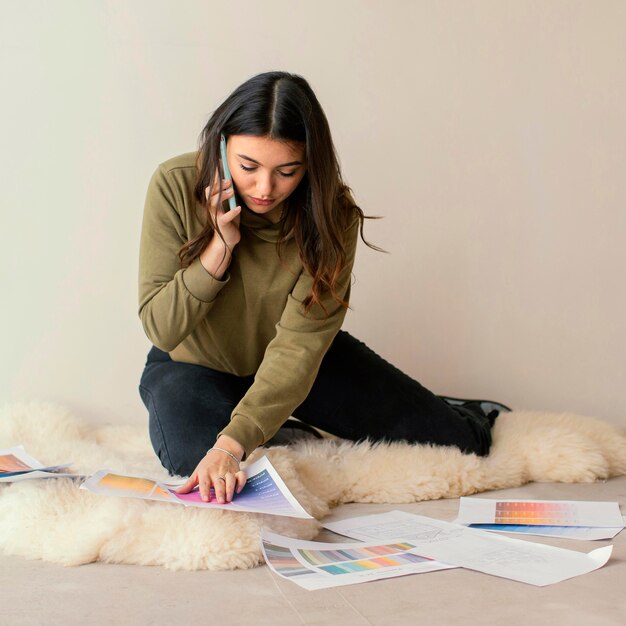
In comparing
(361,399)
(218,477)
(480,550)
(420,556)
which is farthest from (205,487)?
(361,399)

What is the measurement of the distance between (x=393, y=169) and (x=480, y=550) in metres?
1.52

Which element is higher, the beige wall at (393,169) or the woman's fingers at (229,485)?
the beige wall at (393,169)

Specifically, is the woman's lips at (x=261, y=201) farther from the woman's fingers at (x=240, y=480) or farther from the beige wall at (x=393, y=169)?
the beige wall at (x=393, y=169)

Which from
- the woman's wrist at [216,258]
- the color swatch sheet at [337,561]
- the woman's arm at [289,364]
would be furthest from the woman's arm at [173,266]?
the color swatch sheet at [337,561]

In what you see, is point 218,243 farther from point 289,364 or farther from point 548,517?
point 548,517

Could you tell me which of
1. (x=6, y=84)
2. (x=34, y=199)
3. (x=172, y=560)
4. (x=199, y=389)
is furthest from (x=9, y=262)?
(x=172, y=560)

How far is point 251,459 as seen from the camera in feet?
5.81

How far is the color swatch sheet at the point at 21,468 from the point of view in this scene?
1688mm

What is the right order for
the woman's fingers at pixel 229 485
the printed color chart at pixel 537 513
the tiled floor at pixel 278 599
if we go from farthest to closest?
the printed color chart at pixel 537 513 < the woman's fingers at pixel 229 485 < the tiled floor at pixel 278 599

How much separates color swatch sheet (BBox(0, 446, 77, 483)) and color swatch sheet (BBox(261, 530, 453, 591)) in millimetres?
472

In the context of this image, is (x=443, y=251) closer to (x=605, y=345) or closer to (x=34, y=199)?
(x=605, y=345)

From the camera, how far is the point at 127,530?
153 cm

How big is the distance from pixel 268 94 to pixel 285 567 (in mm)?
889

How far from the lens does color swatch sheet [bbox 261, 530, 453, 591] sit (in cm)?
139
